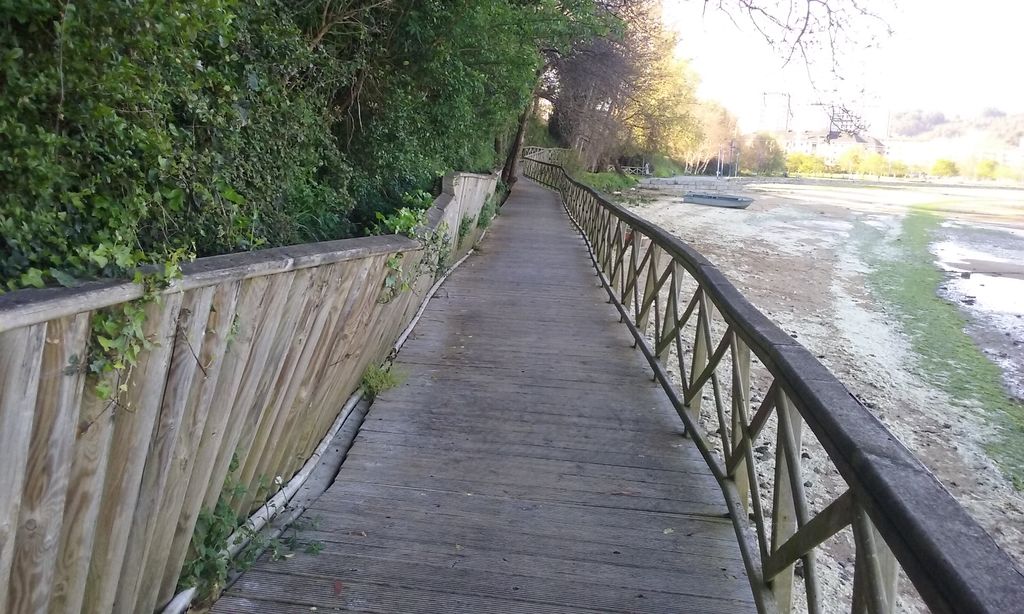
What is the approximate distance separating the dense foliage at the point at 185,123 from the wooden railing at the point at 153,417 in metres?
0.21

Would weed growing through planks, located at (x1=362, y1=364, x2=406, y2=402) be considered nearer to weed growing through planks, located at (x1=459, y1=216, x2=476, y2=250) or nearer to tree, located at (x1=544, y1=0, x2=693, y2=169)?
weed growing through planks, located at (x1=459, y1=216, x2=476, y2=250)

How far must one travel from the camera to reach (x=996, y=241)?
998 inches

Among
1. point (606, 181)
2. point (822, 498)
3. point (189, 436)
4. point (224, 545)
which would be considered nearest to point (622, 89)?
point (606, 181)

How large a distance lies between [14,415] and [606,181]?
4091 cm

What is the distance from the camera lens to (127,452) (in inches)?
77.0

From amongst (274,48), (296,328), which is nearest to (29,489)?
(296,328)

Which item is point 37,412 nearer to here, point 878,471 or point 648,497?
point 878,471

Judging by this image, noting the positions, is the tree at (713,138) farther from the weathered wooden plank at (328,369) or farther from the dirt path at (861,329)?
the weathered wooden plank at (328,369)

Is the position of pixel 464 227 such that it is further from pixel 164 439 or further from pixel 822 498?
pixel 164 439

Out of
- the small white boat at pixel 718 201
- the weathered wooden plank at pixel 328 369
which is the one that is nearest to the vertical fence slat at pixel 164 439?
the weathered wooden plank at pixel 328 369

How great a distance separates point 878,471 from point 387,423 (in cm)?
310

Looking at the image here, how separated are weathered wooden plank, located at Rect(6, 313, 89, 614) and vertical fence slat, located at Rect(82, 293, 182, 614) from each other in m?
0.18

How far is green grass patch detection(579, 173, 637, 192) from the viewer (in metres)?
37.1

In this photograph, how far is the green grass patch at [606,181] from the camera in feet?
122
